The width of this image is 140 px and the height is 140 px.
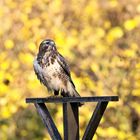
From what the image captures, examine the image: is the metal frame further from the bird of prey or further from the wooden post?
the bird of prey

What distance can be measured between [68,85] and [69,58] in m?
2.72

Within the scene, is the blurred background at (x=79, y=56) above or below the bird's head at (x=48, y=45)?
above

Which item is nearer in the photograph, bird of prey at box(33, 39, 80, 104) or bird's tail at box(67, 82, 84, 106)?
bird's tail at box(67, 82, 84, 106)

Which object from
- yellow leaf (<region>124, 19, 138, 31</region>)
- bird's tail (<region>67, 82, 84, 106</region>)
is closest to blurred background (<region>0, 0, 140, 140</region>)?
yellow leaf (<region>124, 19, 138, 31</region>)

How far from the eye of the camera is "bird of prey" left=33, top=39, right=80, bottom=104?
526 cm

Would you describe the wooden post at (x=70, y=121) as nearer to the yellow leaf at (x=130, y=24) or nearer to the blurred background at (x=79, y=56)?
the blurred background at (x=79, y=56)

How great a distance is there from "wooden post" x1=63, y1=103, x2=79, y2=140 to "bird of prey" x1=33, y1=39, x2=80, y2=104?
1.10m

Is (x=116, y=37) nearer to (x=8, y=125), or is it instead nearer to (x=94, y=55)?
(x=94, y=55)

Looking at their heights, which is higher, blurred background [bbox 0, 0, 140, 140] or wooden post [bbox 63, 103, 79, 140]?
blurred background [bbox 0, 0, 140, 140]

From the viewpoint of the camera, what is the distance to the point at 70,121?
13.2 feet

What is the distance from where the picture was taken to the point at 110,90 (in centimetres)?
766

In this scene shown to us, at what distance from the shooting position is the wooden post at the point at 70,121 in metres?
4.02

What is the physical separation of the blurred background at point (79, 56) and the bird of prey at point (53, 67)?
2.19 m

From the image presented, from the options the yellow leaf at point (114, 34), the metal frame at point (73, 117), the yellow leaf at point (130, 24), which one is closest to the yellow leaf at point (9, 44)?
the yellow leaf at point (114, 34)
